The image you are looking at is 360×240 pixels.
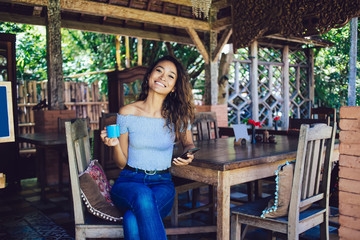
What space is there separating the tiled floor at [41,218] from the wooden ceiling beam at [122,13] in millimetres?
2919

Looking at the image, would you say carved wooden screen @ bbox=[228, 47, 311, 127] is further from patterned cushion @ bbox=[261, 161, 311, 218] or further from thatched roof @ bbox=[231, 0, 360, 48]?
patterned cushion @ bbox=[261, 161, 311, 218]

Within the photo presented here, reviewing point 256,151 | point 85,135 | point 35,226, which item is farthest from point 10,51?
point 256,151

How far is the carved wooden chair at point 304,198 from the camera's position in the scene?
6.42ft

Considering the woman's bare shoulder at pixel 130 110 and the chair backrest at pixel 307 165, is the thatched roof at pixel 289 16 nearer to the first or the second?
the chair backrest at pixel 307 165

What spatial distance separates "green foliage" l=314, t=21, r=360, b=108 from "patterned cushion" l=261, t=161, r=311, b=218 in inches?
392

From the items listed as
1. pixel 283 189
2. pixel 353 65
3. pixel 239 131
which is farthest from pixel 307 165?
pixel 353 65

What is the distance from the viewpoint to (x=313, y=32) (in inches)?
184

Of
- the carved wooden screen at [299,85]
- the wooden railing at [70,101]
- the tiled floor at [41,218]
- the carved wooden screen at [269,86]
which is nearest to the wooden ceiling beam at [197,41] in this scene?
the carved wooden screen at [269,86]

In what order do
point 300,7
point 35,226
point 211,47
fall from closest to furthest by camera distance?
point 35,226, point 300,7, point 211,47

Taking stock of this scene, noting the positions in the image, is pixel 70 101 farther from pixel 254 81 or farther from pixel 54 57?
pixel 254 81

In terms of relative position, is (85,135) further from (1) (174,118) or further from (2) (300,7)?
(2) (300,7)

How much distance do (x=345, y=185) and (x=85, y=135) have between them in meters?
1.75

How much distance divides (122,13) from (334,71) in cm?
834

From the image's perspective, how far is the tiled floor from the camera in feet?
10.3
